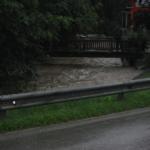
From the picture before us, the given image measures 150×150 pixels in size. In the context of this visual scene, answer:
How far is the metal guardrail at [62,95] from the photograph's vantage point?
8805mm

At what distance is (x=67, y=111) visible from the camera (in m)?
9.65

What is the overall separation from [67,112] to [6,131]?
161cm

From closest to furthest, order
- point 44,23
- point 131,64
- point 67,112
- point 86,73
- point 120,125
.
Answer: point 120,125 → point 67,112 → point 44,23 → point 86,73 → point 131,64

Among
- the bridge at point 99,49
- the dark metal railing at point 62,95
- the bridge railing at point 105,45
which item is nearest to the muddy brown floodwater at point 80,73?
the bridge at point 99,49

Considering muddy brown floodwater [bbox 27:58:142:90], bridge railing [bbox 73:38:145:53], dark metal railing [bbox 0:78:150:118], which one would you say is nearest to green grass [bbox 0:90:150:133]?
dark metal railing [bbox 0:78:150:118]

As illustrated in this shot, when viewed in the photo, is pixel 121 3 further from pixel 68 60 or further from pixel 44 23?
pixel 44 23

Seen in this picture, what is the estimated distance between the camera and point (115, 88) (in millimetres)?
10508

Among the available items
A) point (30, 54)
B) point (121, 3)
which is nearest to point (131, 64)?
point (30, 54)

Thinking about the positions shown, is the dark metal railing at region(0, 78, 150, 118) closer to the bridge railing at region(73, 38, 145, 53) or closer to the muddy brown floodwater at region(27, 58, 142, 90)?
the muddy brown floodwater at region(27, 58, 142, 90)

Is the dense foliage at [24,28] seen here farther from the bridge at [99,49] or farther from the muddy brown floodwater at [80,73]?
the bridge at [99,49]

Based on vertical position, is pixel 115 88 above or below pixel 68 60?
above

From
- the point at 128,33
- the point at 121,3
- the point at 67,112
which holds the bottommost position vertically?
the point at 121,3

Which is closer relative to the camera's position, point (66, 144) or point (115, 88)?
point (66, 144)

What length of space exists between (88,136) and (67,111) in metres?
1.74
